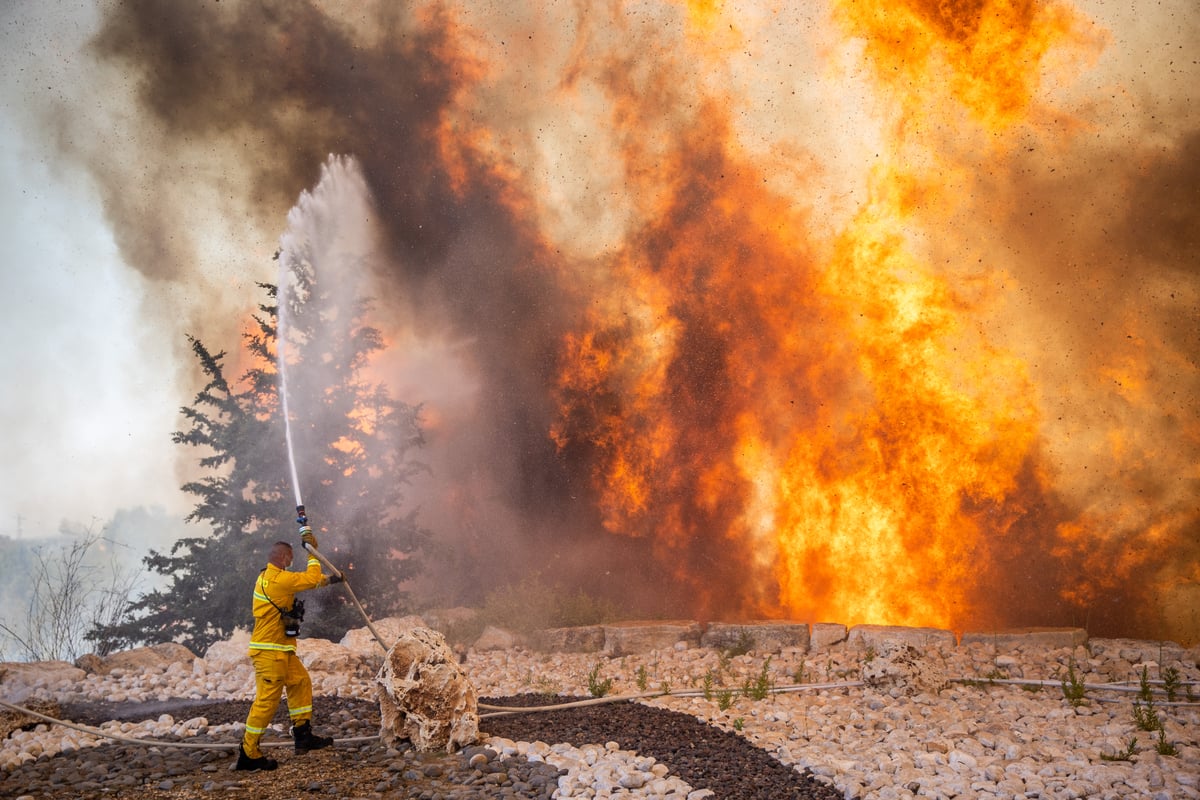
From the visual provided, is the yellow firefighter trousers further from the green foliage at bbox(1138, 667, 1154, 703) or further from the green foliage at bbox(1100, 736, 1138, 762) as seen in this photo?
the green foliage at bbox(1138, 667, 1154, 703)

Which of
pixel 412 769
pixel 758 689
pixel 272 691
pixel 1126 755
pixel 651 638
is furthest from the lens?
pixel 651 638

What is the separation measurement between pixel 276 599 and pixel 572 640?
728 cm

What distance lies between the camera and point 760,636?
1367 cm

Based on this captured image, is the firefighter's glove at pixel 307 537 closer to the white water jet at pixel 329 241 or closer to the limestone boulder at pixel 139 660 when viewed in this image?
the limestone boulder at pixel 139 660

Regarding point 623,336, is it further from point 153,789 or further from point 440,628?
point 153,789

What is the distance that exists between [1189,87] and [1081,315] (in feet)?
15.4

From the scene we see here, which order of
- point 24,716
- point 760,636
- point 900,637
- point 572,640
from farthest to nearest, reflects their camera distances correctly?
point 572,640, point 760,636, point 900,637, point 24,716

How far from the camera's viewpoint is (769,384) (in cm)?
1791

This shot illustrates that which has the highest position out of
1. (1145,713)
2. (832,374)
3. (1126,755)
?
(832,374)

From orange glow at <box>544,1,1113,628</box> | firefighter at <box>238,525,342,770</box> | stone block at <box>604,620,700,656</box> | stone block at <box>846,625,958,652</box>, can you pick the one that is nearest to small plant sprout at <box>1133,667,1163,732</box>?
stone block at <box>846,625,958,652</box>

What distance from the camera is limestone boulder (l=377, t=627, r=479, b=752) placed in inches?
332

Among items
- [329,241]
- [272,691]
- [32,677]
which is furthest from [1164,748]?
[329,241]

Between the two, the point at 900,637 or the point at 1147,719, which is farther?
the point at 900,637

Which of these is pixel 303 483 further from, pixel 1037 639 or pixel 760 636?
pixel 1037 639
